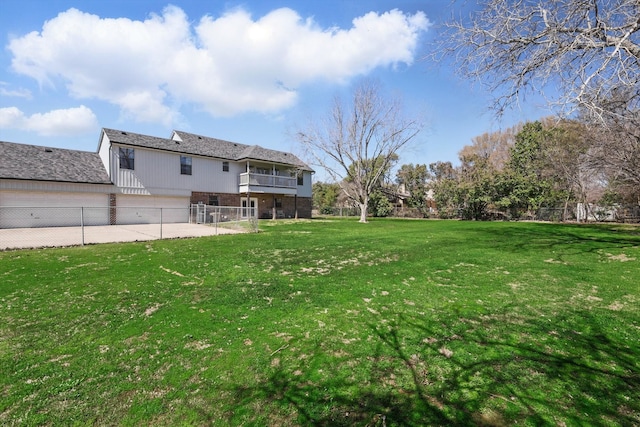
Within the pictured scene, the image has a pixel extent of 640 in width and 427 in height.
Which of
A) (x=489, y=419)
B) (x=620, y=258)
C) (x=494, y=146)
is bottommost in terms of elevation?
(x=489, y=419)

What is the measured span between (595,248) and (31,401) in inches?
568

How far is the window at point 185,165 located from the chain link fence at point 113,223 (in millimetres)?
2738

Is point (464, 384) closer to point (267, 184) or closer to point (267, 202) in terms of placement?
point (267, 184)

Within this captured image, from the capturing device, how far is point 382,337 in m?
3.69

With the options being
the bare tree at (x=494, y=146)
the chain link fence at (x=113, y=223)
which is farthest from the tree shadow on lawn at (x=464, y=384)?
the bare tree at (x=494, y=146)

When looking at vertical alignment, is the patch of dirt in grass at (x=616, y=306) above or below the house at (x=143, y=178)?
below

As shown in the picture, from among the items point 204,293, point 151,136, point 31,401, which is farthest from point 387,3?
point 151,136

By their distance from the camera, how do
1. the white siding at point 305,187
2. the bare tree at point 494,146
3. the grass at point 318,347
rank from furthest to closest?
the bare tree at point 494,146, the white siding at point 305,187, the grass at point 318,347

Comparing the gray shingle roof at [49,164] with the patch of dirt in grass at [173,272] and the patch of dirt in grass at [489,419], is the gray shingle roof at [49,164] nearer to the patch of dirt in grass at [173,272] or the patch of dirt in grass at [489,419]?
the patch of dirt in grass at [173,272]

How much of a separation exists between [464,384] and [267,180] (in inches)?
954

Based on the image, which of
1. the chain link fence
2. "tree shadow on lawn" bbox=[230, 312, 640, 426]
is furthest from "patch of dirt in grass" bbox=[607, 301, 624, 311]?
the chain link fence

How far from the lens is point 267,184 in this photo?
2580 cm

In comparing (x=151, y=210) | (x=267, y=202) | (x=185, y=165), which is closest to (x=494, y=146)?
(x=267, y=202)

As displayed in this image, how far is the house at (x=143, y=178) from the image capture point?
1684 centimetres
